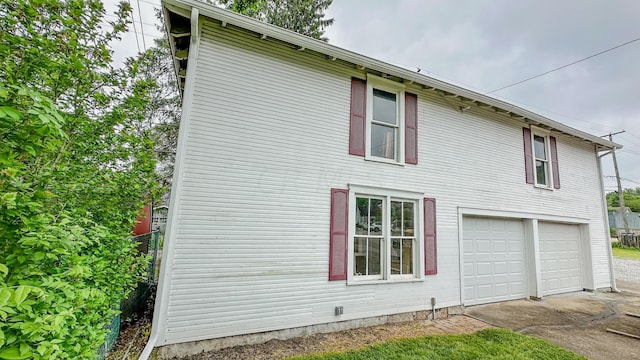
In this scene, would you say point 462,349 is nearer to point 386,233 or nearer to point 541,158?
point 386,233

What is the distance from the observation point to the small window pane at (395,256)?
562 cm

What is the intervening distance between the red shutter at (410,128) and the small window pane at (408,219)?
3.17 ft

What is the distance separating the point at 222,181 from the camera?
4.36m

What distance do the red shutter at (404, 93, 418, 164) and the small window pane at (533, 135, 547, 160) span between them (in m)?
4.84

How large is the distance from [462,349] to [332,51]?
216 inches

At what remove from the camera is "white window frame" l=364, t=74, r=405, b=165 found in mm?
5672

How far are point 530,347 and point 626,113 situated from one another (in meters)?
29.4

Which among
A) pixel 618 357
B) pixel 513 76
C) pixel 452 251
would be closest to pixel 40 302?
→ pixel 452 251

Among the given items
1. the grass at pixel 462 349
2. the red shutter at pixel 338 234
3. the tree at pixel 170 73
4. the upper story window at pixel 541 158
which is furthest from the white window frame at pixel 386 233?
the tree at pixel 170 73

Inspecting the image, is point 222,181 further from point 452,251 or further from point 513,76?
point 513,76

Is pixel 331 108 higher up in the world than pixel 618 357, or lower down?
higher up

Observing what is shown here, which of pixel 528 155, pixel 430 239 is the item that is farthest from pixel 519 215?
pixel 430 239

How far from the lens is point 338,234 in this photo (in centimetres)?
505

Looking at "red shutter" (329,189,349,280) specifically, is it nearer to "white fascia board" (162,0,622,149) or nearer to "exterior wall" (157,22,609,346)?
"exterior wall" (157,22,609,346)
